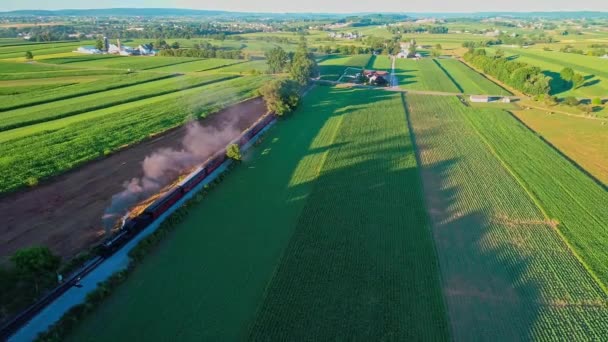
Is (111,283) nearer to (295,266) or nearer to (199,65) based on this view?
(295,266)

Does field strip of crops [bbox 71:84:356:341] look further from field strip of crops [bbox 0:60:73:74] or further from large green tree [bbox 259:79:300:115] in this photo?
field strip of crops [bbox 0:60:73:74]

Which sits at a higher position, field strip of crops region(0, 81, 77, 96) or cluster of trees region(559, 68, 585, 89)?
field strip of crops region(0, 81, 77, 96)

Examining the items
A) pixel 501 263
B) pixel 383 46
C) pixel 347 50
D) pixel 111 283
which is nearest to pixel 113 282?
pixel 111 283

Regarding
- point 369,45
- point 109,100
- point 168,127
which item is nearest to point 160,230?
point 168,127

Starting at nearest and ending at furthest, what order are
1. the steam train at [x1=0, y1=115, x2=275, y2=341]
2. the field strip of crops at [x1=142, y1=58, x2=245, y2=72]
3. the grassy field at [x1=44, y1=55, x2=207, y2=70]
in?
1. the steam train at [x1=0, y1=115, x2=275, y2=341]
2. the field strip of crops at [x1=142, y1=58, x2=245, y2=72]
3. the grassy field at [x1=44, y1=55, x2=207, y2=70]

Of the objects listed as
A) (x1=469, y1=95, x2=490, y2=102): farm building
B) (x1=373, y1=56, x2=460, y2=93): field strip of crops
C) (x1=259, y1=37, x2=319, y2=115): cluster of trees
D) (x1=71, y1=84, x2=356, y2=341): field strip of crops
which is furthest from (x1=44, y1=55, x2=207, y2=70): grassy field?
(x1=469, y1=95, x2=490, y2=102): farm building

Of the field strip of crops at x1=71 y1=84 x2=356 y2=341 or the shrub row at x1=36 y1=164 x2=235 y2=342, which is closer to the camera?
the shrub row at x1=36 y1=164 x2=235 y2=342
